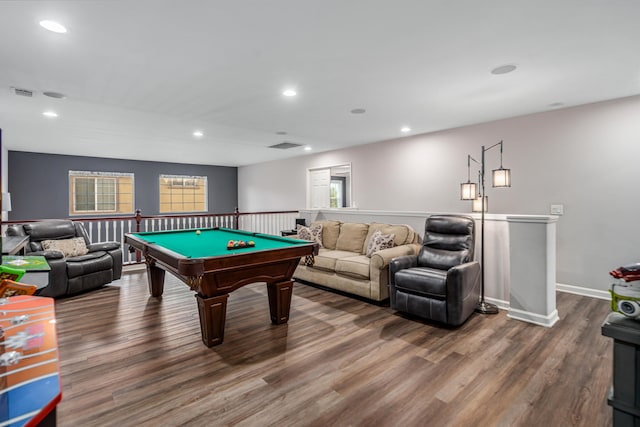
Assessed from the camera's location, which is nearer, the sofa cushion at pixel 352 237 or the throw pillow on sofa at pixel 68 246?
the throw pillow on sofa at pixel 68 246

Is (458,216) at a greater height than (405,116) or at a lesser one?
lesser

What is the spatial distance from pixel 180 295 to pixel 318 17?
3.70 m

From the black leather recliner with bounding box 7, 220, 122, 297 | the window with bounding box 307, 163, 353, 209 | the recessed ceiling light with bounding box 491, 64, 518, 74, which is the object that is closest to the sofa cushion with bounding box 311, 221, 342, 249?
the window with bounding box 307, 163, 353, 209

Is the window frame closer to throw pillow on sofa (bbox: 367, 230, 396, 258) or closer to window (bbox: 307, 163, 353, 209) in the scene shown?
window (bbox: 307, 163, 353, 209)

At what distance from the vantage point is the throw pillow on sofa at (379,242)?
4.30m

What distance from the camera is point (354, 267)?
4090mm

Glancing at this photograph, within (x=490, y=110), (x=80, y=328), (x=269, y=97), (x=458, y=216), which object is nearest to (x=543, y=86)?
(x=490, y=110)

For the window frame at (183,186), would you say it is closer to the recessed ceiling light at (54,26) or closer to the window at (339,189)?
the window at (339,189)

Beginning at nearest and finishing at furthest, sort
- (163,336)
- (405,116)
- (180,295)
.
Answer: (163,336) < (180,295) < (405,116)

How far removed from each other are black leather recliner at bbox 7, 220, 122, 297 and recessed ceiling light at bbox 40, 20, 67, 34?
293 cm

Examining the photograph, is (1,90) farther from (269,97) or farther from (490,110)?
(490,110)

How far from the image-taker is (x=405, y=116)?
4941 millimetres

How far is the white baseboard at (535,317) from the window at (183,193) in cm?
939

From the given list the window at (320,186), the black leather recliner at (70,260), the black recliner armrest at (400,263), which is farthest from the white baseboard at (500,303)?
the black leather recliner at (70,260)
